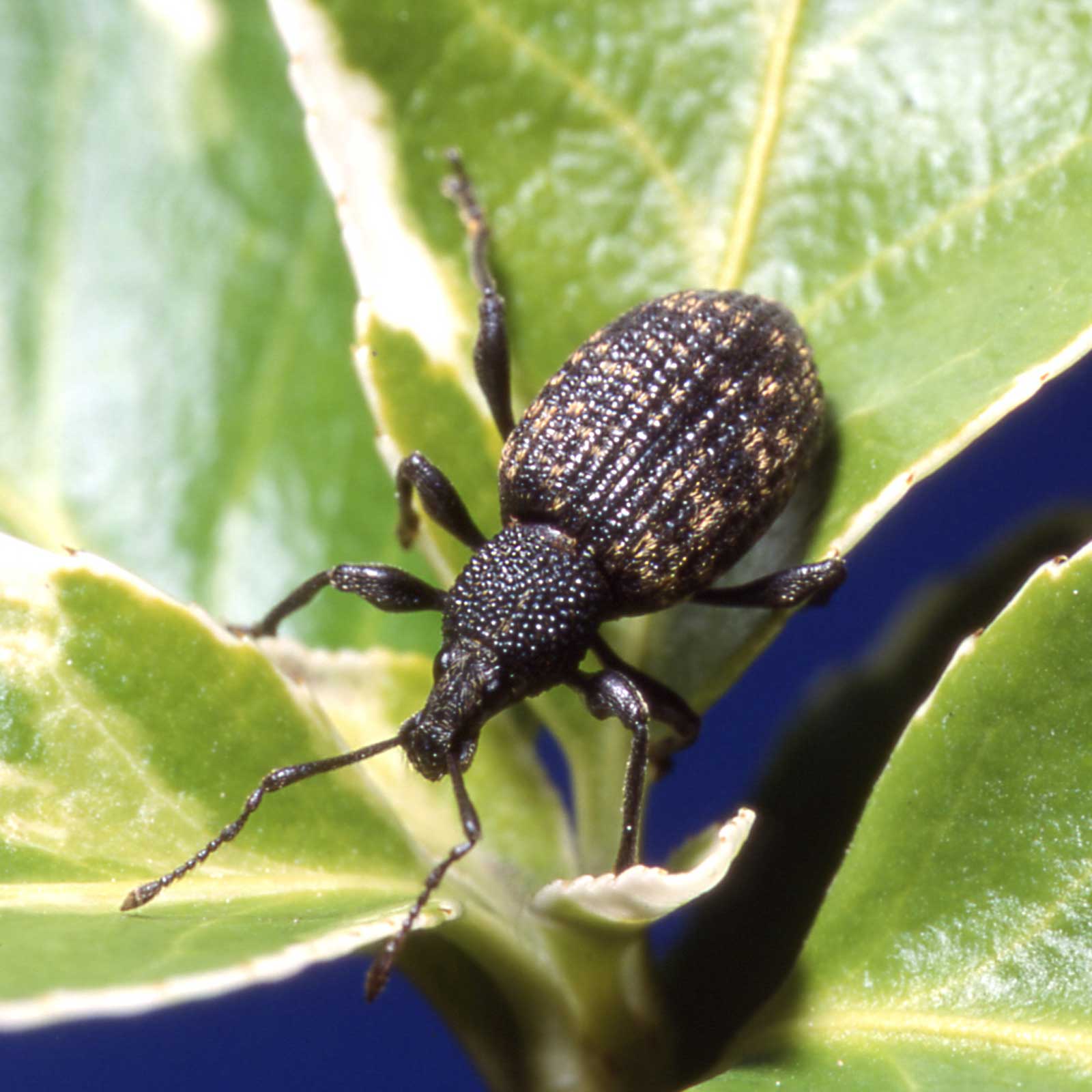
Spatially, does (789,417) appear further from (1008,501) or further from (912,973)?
(1008,501)

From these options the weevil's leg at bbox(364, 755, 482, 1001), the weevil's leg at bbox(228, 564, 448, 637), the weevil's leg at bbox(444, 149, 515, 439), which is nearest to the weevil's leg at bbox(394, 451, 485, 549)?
the weevil's leg at bbox(444, 149, 515, 439)

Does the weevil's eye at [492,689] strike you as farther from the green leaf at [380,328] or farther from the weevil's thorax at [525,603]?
the green leaf at [380,328]

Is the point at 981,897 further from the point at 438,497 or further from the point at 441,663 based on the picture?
the point at 441,663

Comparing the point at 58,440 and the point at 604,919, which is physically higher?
the point at 604,919

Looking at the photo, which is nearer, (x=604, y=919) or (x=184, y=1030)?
(x=604, y=919)

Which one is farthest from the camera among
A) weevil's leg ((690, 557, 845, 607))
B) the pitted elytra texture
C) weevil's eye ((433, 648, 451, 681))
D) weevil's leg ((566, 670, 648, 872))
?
weevil's eye ((433, 648, 451, 681))

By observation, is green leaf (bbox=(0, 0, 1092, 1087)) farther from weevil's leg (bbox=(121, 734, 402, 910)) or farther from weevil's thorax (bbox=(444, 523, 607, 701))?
weevil's thorax (bbox=(444, 523, 607, 701))

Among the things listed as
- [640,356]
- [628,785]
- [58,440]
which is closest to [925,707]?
[628,785]
